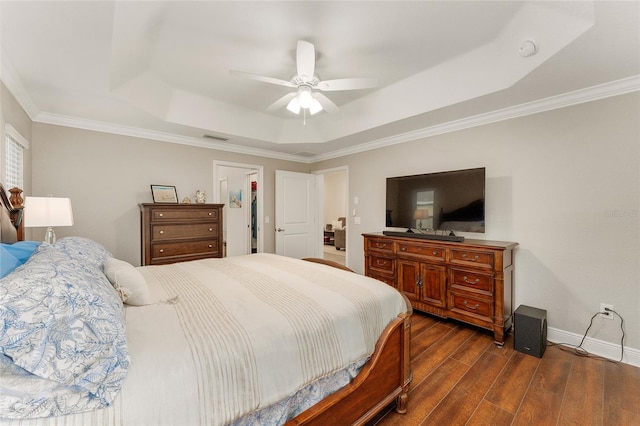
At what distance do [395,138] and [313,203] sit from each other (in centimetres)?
211

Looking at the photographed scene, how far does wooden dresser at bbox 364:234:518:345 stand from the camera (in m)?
2.61

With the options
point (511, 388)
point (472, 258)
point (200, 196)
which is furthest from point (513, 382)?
point (200, 196)

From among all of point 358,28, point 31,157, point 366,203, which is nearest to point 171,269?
point 31,157

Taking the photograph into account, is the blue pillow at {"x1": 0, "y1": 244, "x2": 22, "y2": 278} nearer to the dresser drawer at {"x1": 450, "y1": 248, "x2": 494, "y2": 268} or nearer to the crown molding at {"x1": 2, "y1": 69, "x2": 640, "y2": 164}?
the crown molding at {"x1": 2, "y1": 69, "x2": 640, "y2": 164}

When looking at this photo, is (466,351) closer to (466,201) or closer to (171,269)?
(466,201)

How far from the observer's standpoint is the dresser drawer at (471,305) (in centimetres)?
266

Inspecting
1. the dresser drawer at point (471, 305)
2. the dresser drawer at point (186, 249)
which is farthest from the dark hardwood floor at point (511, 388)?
the dresser drawer at point (186, 249)

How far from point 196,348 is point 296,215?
419 centimetres

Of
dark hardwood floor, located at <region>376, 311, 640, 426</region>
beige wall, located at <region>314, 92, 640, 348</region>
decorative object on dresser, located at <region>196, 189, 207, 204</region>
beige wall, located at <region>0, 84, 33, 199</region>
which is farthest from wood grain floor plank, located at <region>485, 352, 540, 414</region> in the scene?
beige wall, located at <region>0, 84, 33, 199</region>

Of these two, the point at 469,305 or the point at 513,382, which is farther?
the point at 469,305

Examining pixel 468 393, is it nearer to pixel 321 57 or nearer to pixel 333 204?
pixel 321 57

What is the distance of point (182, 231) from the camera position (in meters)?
3.49

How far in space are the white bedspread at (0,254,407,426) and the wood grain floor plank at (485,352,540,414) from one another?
0.92m

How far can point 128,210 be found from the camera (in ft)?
11.9
